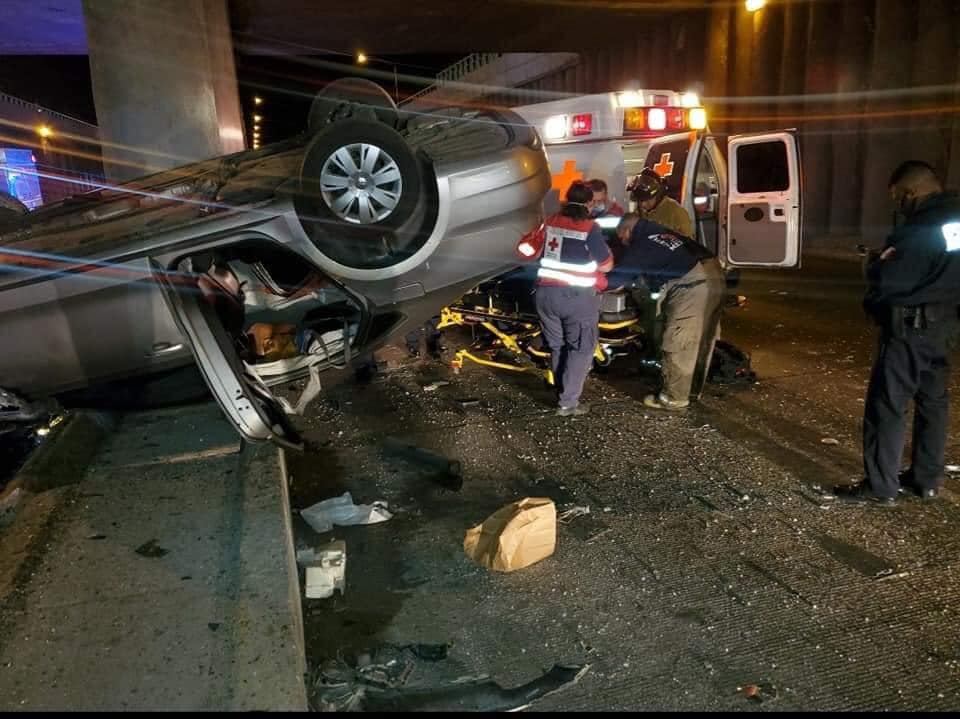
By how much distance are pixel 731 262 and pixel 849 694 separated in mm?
5788

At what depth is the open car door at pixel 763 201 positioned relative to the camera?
7156mm

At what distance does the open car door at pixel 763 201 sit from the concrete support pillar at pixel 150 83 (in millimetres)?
6245

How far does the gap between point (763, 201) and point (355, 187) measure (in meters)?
4.96

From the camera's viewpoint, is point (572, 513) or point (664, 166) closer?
point (572, 513)

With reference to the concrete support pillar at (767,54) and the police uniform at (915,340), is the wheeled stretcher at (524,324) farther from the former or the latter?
the concrete support pillar at (767,54)

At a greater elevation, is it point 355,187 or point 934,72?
point 934,72

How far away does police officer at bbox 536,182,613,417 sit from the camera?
4.94 m

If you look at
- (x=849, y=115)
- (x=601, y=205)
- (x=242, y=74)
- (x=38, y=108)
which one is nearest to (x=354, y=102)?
(x=601, y=205)

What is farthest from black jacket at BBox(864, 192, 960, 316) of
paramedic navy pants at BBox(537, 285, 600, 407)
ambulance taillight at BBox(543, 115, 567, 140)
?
ambulance taillight at BBox(543, 115, 567, 140)

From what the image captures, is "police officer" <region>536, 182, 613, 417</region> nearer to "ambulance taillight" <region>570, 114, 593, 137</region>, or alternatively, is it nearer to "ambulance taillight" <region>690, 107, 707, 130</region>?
"ambulance taillight" <region>570, 114, 593, 137</region>

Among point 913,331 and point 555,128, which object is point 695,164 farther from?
point 913,331

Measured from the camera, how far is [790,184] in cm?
716

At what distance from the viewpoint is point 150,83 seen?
8672 millimetres

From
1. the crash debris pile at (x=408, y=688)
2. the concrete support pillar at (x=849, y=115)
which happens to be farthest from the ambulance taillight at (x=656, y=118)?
the concrete support pillar at (x=849, y=115)
